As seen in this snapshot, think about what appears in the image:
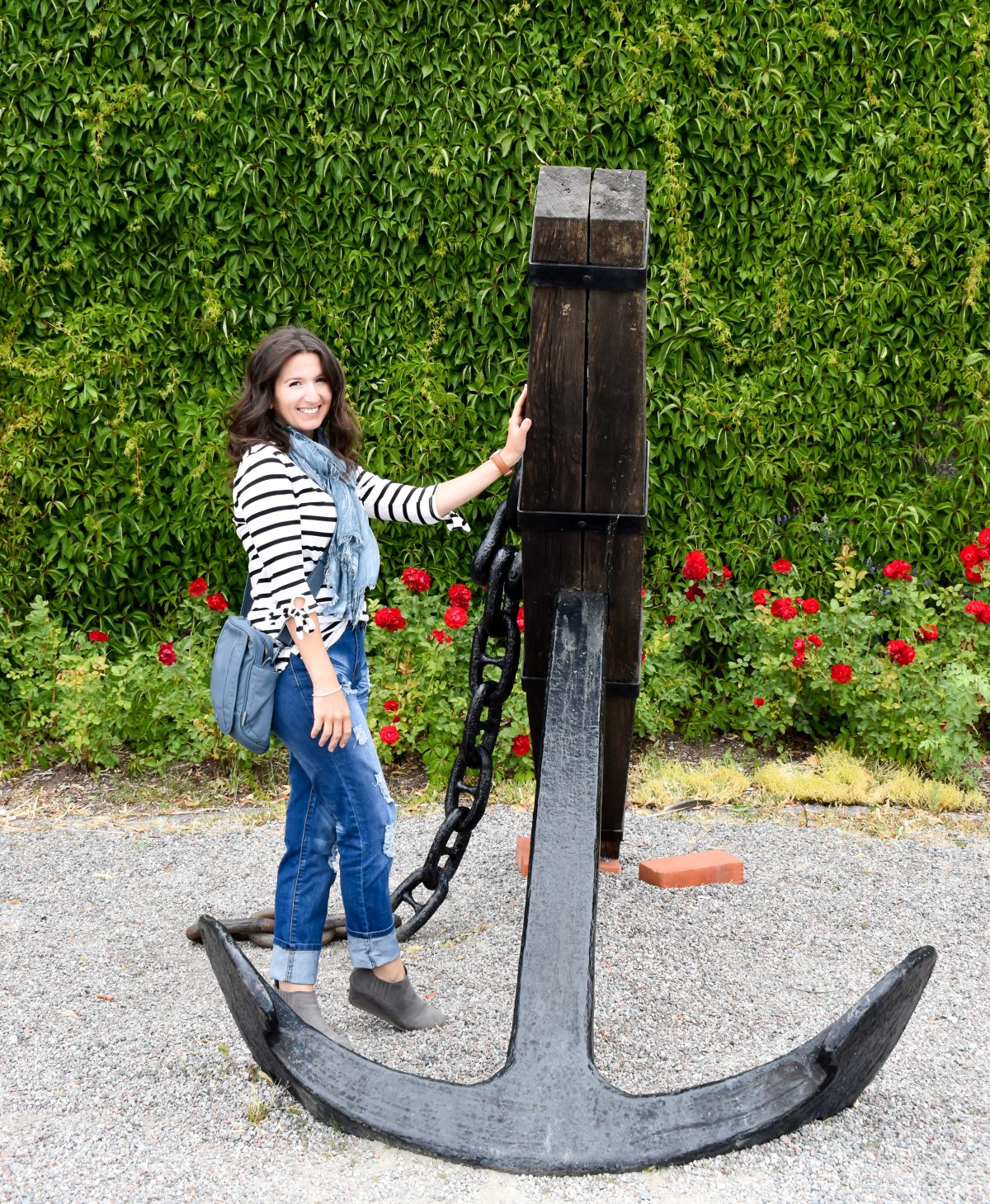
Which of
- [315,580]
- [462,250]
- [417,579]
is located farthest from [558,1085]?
[462,250]

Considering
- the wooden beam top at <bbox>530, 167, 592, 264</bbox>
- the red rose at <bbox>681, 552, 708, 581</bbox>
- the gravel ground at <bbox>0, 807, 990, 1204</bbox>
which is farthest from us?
the red rose at <bbox>681, 552, 708, 581</bbox>

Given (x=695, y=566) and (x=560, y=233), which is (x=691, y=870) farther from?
(x=560, y=233)

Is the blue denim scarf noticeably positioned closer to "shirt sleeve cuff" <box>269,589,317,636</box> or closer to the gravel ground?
"shirt sleeve cuff" <box>269,589,317,636</box>

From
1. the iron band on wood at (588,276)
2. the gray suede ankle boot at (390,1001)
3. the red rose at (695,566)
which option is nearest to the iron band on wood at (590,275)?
the iron band on wood at (588,276)

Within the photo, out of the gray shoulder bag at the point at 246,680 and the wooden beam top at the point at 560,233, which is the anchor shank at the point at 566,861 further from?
the wooden beam top at the point at 560,233

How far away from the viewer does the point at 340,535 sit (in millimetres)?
2393

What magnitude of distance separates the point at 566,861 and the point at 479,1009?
35.7 inches

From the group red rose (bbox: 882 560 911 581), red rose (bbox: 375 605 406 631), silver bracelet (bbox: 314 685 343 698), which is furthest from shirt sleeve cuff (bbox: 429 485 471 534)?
red rose (bbox: 882 560 911 581)

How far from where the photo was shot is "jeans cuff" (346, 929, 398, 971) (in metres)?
2.59

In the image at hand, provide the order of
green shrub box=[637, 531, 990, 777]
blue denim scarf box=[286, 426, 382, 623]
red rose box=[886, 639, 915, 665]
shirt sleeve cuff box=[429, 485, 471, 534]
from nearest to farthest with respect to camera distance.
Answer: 1. blue denim scarf box=[286, 426, 382, 623]
2. shirt sleeve cuff box=[429, 485, 471, 534]
3. red rose box=[886, 639, 915, 665]
4. green shrub box=[637, 531, 990, 777]

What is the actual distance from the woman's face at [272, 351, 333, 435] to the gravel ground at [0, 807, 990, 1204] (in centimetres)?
136

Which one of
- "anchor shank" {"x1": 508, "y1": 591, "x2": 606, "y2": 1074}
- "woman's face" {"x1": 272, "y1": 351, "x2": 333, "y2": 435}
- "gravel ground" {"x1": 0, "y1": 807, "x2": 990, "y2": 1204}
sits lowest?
"gravel ground" {"x1": 0, "y1": 807, "x2": 990, "y2": 1204}

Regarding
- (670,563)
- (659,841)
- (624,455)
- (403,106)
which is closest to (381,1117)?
(624,455)

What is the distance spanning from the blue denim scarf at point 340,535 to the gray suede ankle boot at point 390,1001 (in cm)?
83
